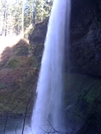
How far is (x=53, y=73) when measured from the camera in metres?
15.4

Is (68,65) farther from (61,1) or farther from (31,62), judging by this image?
(31,62)

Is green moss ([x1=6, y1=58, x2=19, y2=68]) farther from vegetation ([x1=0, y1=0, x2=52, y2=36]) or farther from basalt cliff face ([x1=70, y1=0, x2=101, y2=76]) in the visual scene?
vegetation ([x1=0, y1=0, x2=52, y2=36])

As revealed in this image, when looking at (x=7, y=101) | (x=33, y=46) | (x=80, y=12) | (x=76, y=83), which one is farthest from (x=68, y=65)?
(x=33, y=46)

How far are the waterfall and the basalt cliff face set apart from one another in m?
0.70

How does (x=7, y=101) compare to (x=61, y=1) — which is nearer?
(x=61, y=1)

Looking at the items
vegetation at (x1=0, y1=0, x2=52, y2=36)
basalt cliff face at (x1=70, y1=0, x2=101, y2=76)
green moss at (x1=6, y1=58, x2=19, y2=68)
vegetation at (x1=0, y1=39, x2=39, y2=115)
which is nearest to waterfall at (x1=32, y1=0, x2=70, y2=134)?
basalt cliff face at (x1=70, y1=0, x2=101, y2=76)

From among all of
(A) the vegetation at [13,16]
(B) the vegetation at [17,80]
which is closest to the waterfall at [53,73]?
(B) the vegetation at [17,80]

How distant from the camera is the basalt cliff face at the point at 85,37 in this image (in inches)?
487

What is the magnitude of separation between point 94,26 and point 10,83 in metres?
10.8

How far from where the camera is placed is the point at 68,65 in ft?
50.2

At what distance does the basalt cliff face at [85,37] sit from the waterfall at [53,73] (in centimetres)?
70

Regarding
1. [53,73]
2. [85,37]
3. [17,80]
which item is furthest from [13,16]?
[85,37]

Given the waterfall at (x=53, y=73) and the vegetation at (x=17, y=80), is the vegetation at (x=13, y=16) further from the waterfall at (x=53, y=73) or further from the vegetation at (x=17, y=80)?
the waterfall at (x=53, y=73)

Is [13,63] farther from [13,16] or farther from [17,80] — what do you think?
[13,16]
